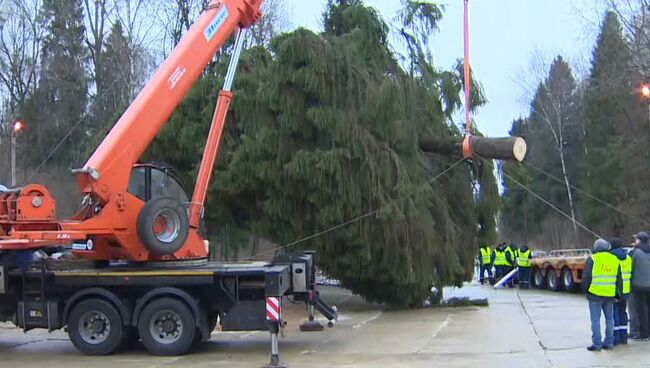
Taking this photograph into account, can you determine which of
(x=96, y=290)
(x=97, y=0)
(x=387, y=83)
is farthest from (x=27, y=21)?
(x=96, y=290)

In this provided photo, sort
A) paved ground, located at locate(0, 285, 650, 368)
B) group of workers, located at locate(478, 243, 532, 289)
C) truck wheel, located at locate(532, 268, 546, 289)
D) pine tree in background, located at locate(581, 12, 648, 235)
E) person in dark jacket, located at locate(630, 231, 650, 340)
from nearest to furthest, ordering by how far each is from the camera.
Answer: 1. paved ground, located at locate(0, 285, 650, 368)
2. person in dark jacket, located at locate(630, 231, 650, 340)
3. truck wheel, located at locate(532, 268, 546, 289)
4. group of workers, located at locate(478, 243, 532, 289)
5. pine tree in background, located at locate(581, 12, 648, 235)

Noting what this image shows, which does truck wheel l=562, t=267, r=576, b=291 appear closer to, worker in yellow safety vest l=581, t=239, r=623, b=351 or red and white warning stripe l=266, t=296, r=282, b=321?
worker in yellow safety vest l=581, t=239, r=623, b=351

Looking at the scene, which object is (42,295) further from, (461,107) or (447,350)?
(461,107)

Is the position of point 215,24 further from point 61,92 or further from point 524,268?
point 61,92

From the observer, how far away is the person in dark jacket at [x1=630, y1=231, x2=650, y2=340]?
12.6 m

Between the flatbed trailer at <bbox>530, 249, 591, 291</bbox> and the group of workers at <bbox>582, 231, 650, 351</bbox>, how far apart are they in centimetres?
998

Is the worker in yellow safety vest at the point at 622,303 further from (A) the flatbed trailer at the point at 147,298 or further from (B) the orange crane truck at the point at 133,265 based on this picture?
(A) the flatbed trailer at the point at 147,298

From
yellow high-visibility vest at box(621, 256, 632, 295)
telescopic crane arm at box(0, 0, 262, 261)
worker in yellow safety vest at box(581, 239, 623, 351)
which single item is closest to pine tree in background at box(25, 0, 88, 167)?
telescopic crane arm at box(0, 0, 262, 261)

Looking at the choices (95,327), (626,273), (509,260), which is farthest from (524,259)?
(95,327)

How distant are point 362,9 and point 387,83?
12.2 ft

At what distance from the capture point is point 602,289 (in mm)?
11859

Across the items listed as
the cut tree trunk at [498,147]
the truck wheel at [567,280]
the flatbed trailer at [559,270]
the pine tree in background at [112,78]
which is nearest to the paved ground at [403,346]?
the cut tree trunk at [498,147]

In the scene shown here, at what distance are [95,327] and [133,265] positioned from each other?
121 cm

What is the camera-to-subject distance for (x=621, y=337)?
12.5m
